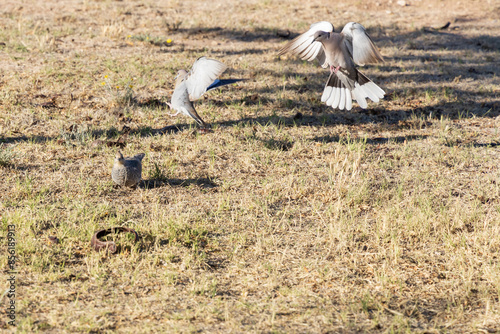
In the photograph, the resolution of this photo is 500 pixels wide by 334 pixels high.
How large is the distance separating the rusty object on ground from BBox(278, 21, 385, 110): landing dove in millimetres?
3074

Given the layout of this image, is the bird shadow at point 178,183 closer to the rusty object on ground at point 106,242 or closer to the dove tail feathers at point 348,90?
the rusty object on ground at point 106,242

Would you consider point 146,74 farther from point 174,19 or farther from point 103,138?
point 174,19

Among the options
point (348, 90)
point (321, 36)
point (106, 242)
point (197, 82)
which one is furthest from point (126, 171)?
point (348, 90)

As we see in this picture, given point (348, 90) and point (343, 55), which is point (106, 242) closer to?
point (343, 55)

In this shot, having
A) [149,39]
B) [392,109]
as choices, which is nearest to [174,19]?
[149,39]

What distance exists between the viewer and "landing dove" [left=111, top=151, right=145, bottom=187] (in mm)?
5027

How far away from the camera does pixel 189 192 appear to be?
5305 mm

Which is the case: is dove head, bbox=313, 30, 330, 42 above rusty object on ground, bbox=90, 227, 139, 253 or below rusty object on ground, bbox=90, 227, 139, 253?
above

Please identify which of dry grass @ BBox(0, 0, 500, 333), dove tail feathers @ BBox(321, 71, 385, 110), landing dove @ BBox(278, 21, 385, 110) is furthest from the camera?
dove tail feathers @ BBox(321, 71, 385, 110)

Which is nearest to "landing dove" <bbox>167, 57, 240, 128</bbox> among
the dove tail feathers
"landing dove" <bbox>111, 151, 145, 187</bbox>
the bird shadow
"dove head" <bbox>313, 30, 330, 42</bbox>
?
the bird shadow

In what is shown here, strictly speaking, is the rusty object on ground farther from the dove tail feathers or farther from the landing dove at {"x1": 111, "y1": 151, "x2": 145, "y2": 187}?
the dove tail feathers

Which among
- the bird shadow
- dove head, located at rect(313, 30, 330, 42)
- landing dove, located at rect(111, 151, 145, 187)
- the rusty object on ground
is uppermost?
dove head, located at rect(313, 30, 330, 42)

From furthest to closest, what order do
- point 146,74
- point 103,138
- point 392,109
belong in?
1. point 146,74
2. point 392,109
3. point 103,138

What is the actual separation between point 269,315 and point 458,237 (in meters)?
2.00
